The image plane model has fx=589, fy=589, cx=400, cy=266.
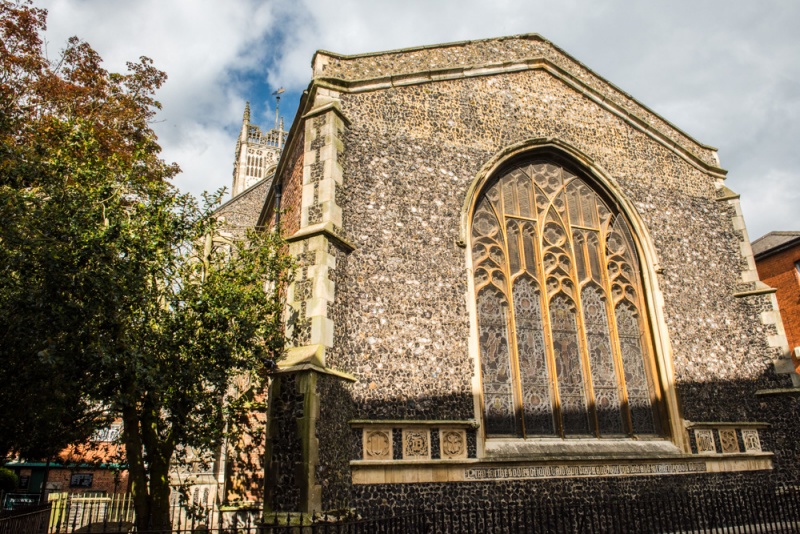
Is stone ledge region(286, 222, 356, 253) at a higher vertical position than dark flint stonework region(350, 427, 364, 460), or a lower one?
higher

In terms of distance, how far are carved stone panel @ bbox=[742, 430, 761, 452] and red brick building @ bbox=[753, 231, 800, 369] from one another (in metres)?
10.9

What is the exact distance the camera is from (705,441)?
12.0 m

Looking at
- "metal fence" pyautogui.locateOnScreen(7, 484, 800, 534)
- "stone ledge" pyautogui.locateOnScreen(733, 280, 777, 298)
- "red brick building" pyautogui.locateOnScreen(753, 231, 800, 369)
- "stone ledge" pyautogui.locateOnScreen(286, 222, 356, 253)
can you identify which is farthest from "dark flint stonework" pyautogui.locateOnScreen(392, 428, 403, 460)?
"red brick building" pyautogui.locateOnScreen(753, 231, 800, 369)

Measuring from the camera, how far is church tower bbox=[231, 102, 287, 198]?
66750mm

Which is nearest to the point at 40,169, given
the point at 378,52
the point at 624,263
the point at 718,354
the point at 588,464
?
the point at 378,52

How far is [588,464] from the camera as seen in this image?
10.9 metres

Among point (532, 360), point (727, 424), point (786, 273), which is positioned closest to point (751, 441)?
point (727, 424)

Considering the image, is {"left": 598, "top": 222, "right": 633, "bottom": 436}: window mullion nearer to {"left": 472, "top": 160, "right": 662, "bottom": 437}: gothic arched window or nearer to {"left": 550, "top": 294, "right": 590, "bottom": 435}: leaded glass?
{"left": 472, "top": 160, "right": 662, "bottom": 437}: gothic arched window

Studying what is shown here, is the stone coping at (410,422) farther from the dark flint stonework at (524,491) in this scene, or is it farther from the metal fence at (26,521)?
the metal fence at (26,521)

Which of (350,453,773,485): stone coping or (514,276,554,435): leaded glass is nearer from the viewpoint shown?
(350,453,773,485): stone coping

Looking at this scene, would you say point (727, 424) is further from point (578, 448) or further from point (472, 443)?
point (472, 443)

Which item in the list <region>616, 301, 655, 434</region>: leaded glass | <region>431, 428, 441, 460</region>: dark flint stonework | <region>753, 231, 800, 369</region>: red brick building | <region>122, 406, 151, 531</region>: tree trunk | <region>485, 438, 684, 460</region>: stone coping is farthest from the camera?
<region>753, 231, 800, 369</region>: red brick building

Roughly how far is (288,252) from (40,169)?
3.92 meters

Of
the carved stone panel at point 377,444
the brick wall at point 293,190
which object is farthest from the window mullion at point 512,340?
the brick wall at point 293,190
